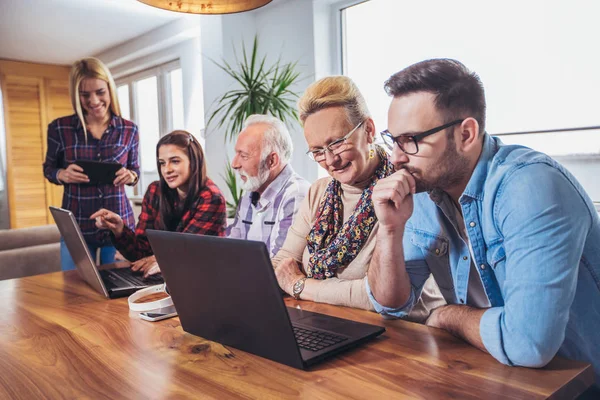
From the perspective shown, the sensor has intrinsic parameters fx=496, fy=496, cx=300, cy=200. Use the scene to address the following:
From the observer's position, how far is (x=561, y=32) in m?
2.69

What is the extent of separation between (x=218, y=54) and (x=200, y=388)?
380cm

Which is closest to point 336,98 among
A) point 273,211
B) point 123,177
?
point 273,211

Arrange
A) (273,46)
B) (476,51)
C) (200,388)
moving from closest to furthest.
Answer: (200,388) → (476,51) → (273,46)

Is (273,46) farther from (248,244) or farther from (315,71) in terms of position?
(248,244)

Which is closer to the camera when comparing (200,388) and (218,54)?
(200,388)


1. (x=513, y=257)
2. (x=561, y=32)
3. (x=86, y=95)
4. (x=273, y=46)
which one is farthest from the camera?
(x=273, y=46)

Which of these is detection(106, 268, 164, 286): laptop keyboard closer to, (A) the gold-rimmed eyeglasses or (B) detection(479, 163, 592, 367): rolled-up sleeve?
(A) the gold-rimmed eyeglasses

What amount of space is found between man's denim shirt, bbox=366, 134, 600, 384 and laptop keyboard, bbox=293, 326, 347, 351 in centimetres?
24

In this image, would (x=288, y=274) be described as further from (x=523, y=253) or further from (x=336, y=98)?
(x=523, y=253)

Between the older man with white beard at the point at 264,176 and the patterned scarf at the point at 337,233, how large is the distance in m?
0.39

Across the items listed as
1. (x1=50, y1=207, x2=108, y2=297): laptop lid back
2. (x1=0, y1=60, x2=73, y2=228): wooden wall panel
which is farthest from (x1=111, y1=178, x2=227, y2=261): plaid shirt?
(x1=0, y1=60, x2=73, y2=228): wooden wall panel

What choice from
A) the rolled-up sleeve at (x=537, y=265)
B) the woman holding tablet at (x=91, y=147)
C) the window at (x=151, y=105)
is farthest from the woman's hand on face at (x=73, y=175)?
the window at (x=151, y=105)

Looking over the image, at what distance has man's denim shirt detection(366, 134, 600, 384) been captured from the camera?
0.88 meters

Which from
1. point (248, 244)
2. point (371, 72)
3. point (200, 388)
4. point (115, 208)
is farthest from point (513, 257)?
point (371, 72)
